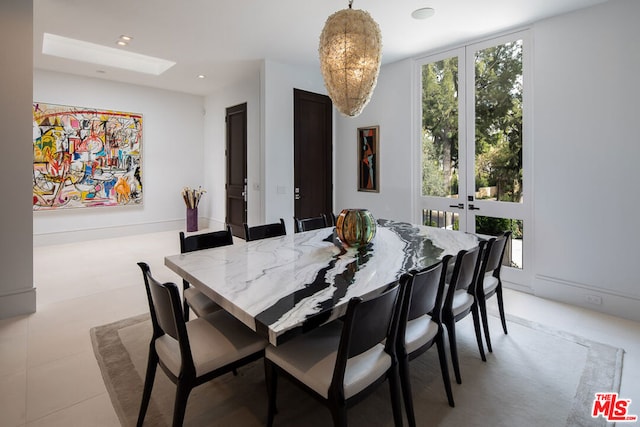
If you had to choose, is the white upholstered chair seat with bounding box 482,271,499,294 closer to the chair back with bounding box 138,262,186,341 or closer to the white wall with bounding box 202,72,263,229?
the chair back with bounding box 138,262,186,341

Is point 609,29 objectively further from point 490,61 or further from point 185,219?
point 185,219

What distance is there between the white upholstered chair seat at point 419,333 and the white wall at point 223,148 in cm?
344

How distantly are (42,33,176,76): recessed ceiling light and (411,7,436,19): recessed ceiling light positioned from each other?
141 inches

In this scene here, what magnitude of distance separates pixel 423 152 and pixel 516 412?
3.38m

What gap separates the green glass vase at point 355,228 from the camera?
233 cm

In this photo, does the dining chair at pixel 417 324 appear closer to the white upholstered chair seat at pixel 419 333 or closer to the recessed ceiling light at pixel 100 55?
the white upholstered chair seat at pixel 419 333

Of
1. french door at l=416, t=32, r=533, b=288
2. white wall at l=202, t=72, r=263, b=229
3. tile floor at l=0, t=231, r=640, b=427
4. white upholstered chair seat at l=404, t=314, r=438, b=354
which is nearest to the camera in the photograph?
white upholstered chair seat at l=404, t=314, r=438, b=354

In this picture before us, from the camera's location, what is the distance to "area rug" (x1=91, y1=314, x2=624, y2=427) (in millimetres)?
1778

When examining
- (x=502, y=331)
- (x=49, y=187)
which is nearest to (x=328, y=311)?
(x=502, y=331)

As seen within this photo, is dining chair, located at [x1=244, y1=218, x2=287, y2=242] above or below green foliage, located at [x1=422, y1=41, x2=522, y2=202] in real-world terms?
below

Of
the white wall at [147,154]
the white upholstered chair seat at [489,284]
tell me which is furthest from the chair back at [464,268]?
the white wall at [147,154]

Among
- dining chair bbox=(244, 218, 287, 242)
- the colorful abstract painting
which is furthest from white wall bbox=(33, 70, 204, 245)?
dining chair bbox=(244, 218, 287, 242)

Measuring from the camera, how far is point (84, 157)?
5930 millimetres

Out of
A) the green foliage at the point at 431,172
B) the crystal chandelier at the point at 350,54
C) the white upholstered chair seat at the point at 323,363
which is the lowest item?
the white upholstered chair seat at the point at 323,363
